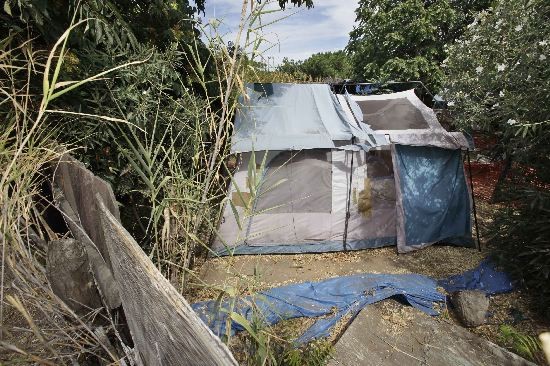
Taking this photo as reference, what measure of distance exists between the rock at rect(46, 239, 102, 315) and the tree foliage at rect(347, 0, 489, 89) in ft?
43.0

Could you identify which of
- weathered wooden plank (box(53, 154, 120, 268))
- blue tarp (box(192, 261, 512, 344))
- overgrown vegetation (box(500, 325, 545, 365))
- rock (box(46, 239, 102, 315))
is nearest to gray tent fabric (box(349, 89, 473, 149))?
blue tarp (box(192, 261, 512, 344))

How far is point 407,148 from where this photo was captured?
4.84 metres

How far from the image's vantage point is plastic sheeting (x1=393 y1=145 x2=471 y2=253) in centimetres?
491

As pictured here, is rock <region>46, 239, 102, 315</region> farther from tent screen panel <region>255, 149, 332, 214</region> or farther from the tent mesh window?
the tent mesh window

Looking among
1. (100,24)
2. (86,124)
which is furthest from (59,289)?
(100,24)

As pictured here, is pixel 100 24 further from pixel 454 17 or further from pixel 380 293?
pixel 454 17

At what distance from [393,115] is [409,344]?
336 cm

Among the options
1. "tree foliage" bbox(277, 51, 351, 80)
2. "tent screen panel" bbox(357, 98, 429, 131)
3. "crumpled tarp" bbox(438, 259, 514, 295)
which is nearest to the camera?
"crumpled tarp" bbox(438, 259, 514, 295)

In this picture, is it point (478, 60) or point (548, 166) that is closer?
point (548, 166)

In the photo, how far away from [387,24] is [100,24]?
42.2 ft

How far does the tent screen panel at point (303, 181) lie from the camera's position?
473 cm

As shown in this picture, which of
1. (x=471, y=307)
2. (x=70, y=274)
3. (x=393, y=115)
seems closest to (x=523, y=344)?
(x=471, y=307)

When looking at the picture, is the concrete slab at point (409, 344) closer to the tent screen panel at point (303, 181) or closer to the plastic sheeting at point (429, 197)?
the plastic sheeting at point (429, 197)

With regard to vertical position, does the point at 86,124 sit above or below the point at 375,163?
above
